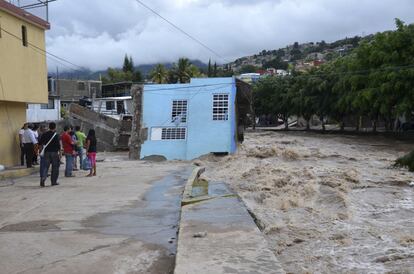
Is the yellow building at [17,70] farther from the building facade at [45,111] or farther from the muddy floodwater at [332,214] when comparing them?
the building facade at [45,111]

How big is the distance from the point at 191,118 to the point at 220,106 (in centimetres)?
148

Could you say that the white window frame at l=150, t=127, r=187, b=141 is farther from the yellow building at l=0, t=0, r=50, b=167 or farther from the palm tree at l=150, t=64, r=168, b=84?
the palm tree at l=150, t=64, r=168, b=84

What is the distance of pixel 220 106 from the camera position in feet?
77.5

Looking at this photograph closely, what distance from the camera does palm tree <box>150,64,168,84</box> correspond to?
69438 mm

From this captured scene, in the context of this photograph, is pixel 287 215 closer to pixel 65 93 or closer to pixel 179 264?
pixel 179 264

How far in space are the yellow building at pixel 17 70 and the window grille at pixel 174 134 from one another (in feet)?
19.0

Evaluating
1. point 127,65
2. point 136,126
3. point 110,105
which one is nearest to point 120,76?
point 127,65

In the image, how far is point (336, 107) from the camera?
47.8 metres

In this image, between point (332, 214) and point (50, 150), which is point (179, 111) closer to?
point (50, 150)

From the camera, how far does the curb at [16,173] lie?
1577 cm

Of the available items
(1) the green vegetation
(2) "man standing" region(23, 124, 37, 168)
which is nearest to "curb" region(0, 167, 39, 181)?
(2) "man standing" region(23, 124, 37, 168)

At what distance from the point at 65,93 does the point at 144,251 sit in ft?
220

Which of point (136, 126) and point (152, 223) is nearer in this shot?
point (152, 223)

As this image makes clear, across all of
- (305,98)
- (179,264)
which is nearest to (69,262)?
(179,264)
